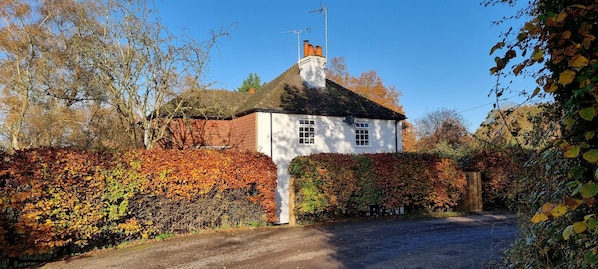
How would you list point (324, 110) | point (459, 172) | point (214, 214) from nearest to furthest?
point (214, 214), point (459, 172), point (324, 110)

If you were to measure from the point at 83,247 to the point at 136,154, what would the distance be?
2.14 m

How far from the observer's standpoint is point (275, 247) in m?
7.53

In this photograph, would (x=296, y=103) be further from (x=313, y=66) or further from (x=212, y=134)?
(x=212, y=134)

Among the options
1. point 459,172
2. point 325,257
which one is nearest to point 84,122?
point 325,257

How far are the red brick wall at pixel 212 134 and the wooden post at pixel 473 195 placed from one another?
9.28 metres

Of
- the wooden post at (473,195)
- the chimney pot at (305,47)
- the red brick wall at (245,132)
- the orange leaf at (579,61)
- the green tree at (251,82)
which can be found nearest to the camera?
the orange leaf at (579,61)

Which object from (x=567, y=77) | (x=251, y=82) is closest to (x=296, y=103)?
(x=567, y=77)

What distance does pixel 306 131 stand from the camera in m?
18.6

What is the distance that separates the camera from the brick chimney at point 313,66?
69.5 ft

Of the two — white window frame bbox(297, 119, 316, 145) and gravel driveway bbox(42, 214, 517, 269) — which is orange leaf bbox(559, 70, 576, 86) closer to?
gravel driveway bbox(42, 214, 517, 269)

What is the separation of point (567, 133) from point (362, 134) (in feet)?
59.3

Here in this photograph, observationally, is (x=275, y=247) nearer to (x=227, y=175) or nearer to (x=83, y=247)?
(x=227, y=175)

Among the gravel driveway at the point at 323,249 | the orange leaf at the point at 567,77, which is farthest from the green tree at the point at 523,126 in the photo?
the gravel driveway at the point at 323,249

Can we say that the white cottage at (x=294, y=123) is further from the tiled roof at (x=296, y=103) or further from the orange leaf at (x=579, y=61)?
the orange leaf at (x=579, y=61)
